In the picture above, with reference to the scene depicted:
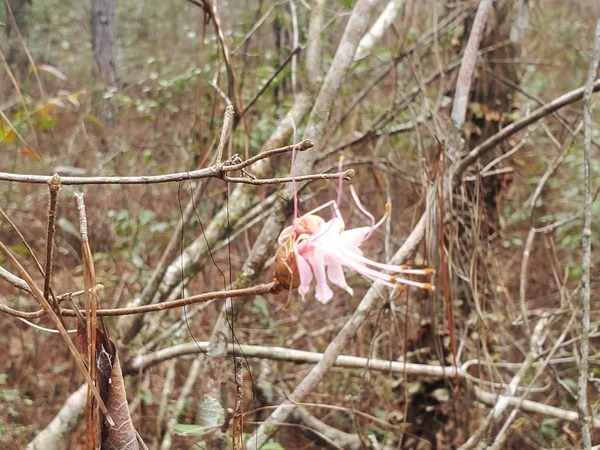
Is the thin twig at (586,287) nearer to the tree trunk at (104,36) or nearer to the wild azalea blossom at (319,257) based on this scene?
the wild azalea blossom at (319,257)

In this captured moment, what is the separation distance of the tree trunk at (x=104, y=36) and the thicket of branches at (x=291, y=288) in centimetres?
202

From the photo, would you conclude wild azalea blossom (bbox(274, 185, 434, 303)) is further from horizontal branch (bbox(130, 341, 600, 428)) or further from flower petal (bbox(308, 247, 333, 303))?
horizontal branch (bbox(130, 341, 600, 428))

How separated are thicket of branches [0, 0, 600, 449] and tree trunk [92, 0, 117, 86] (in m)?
2.02

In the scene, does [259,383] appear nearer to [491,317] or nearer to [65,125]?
[491,317]

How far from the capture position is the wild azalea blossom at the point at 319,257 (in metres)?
0.60

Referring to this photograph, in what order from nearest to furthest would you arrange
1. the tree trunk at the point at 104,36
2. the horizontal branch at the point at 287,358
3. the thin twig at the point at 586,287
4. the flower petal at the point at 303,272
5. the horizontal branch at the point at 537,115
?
the flower petal at the point at 303,272
the thin twig at the point at 586,287
the horizontal branch at the point at 537,115
the horizontal branch at the point at 287,358
the tree trunk at the point at 104,36

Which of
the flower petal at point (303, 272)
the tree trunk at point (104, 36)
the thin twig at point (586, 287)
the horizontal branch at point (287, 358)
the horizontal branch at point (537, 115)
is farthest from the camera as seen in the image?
the tree trunk at point (104, 36)

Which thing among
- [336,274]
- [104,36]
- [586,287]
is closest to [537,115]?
[586,287]

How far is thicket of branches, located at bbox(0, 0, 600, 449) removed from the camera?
111 centimetres

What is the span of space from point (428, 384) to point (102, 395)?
60.2 inches

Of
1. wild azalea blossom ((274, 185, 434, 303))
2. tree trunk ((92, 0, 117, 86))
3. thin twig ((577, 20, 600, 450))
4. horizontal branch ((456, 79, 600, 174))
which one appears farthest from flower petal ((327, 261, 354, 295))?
tree trunk ((92, 0, 117, 86))

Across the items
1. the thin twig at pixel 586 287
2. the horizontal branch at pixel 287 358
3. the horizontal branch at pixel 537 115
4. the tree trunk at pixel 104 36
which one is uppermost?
the tree trunk at pixel 104 36

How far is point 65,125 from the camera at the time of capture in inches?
209

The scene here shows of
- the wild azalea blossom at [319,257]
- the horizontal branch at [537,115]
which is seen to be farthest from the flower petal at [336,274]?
the horizontal branch at [537,115]
